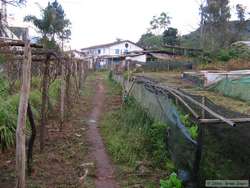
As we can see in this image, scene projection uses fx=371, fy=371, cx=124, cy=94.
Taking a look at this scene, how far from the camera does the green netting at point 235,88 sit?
16700mm

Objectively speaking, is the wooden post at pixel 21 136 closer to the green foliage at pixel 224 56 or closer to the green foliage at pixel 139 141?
the green foliage at pixel 139 141

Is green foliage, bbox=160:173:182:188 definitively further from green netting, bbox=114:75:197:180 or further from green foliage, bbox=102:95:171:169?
green foliage, bbox=102:95:171:169

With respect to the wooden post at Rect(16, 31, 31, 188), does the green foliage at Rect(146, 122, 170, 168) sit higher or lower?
lower

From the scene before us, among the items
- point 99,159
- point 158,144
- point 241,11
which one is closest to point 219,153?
point 158,144

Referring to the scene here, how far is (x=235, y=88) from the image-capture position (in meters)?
18.0

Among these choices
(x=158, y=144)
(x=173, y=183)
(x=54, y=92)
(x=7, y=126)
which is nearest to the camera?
(x=173, y=183)

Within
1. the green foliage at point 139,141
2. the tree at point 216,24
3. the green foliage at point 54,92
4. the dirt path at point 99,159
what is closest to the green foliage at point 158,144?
the green foliage at point 139,141

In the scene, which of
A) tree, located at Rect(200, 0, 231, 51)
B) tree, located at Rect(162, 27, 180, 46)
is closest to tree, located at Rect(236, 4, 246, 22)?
tree, located at Rect(200, 0, 231, 51)

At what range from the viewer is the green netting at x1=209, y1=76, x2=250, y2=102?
1670cm

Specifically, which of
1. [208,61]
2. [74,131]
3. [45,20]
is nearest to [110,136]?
[74,131]

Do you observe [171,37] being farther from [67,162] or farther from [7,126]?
[67,162]

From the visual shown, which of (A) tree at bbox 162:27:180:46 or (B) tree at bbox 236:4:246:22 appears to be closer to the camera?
(B) tree at bbox 236:4:246:22

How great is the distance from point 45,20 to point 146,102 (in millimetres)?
32547

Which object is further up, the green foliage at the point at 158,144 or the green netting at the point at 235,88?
the green netting at the point at 235,88
